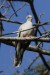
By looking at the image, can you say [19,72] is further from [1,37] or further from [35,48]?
[1,37]

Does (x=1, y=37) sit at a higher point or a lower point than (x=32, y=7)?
lower

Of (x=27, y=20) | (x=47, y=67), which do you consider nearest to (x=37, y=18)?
(x=47, y=67)

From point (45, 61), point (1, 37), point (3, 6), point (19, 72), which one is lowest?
point (19, 72)

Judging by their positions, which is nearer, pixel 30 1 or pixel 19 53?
pixel 30 1

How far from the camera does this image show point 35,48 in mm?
3244

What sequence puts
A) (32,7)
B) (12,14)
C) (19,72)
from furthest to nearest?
(19,72) → (12,14) → (32,7)

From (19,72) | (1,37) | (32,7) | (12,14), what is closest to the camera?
(1,37)

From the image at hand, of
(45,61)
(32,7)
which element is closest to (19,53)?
(45,61)

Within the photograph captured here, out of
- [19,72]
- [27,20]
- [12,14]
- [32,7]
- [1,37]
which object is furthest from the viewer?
[27,20]

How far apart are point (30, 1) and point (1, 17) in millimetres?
403

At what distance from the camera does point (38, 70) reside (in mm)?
3652

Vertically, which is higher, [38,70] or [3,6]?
[3,6]

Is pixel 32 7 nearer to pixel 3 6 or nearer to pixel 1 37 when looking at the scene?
pixel 3 6

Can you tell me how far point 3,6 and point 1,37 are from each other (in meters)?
0.64
